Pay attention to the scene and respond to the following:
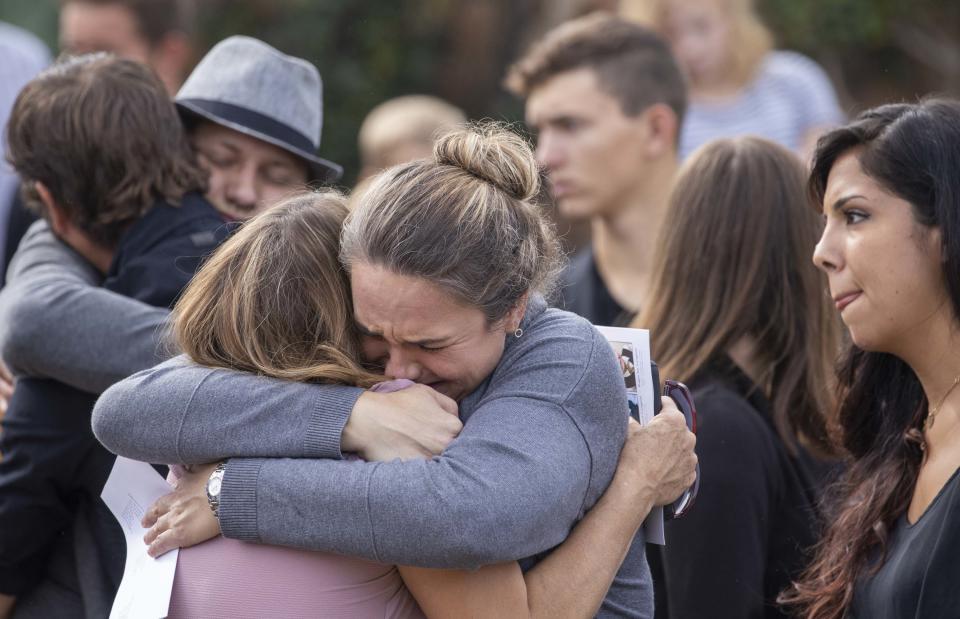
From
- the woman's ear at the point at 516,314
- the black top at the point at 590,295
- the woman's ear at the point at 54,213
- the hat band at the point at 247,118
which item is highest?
the woman's ear at the point at 516,314

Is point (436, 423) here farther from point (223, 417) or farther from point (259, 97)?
point (259, 97)

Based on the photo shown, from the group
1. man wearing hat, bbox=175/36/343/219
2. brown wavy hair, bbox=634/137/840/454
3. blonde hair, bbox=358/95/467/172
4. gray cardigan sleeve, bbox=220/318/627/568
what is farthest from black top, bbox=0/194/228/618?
blonde hair, bbox=358/95/467/172

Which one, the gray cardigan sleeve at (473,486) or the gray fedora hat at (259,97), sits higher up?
the gray fedora hat at (259,97)

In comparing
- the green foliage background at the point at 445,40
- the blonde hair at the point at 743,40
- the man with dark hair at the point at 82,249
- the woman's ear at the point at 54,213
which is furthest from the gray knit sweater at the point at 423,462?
the green foliage background at the point at 445,40

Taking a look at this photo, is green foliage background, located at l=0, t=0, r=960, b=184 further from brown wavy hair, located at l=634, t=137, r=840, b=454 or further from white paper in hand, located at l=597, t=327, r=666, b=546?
white paper in hand, located at l=597, t=327, r=666, b=546

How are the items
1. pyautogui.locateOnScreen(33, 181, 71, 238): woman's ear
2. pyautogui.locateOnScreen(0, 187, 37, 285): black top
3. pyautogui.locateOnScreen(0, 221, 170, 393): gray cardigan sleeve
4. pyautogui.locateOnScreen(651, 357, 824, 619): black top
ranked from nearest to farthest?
pyautogui.locateOnScreen(0, 221, 170, 393): gray cardigan sleeve, pyautogui.locateOnScreen(651, 357, 824, 619): black top, pyautogui.locateOnScreen(33, 181, 71, 238): woman's ear, pyautogui.locateOnScreen(0, 187, 37, 285): black top

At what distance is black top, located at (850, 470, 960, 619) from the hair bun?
94cm

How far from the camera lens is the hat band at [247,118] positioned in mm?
2932

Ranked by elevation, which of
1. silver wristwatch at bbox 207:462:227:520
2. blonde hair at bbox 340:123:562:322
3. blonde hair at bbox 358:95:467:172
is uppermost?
blonde hair at bbox 340:123:562:322

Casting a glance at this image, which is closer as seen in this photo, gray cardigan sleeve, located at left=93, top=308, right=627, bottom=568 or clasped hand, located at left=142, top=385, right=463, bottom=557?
gray cardigan sleeve, located at left=93, top=308, right=627, bottom=568

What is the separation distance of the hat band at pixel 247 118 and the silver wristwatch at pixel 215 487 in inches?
49.5

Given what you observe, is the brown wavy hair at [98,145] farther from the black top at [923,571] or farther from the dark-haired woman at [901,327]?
the black top at [923,571]

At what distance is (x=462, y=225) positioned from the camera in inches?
74.2

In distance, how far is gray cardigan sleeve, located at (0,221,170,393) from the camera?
2.39 meters
